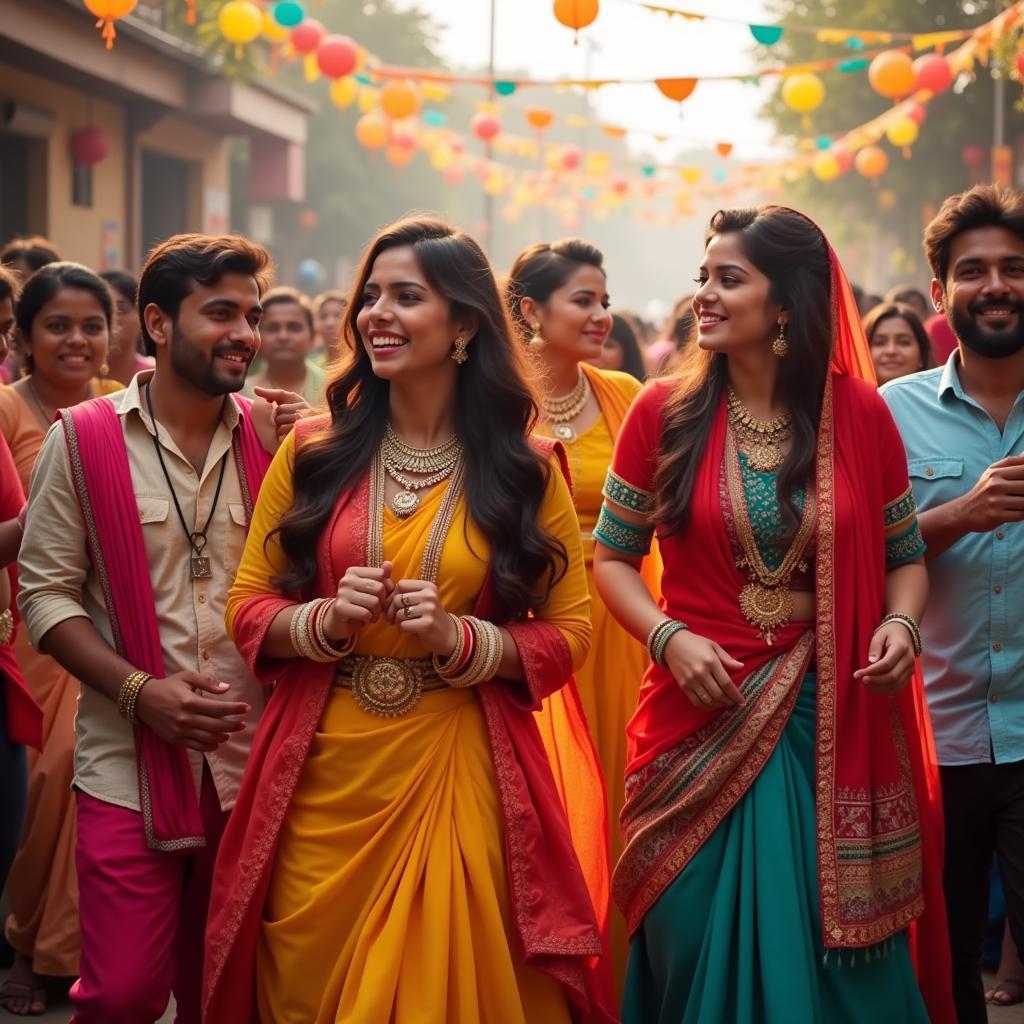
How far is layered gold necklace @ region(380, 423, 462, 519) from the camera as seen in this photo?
355 centimetres

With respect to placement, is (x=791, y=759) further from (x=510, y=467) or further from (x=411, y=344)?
(x=411, y=344)

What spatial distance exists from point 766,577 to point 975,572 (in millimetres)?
748

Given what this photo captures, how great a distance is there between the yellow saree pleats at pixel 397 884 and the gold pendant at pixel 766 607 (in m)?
0.70

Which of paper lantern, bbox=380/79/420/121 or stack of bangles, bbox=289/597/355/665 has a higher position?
paper lantern, bbox=380/79/420/121

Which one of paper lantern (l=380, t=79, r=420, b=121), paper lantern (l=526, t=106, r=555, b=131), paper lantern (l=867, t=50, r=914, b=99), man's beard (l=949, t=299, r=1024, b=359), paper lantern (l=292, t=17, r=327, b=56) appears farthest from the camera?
paper lantern (l=526, t=106, r=555, b=131)

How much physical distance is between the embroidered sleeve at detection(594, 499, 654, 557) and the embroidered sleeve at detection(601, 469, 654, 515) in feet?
0.06

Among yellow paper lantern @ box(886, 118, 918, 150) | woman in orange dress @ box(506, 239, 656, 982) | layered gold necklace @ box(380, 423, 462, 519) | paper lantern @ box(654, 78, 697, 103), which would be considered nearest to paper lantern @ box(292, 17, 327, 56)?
paper lantern @ box(654, 78, 697, 103)

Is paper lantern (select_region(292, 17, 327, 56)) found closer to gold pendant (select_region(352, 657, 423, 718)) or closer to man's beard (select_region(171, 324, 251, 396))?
man's beard (select_region(171, 324, 251, 396))

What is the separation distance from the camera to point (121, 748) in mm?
3785

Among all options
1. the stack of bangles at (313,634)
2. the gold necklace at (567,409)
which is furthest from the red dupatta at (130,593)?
the gold necklace at (567,409)

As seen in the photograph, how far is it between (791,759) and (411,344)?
1261mm

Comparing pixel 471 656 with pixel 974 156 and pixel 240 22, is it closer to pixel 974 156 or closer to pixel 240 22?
pixel 240 22

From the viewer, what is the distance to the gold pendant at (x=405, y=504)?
3.53 m

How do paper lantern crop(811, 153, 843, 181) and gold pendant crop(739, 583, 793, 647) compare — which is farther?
paper lantern crop(811, 153, 843, 181)
